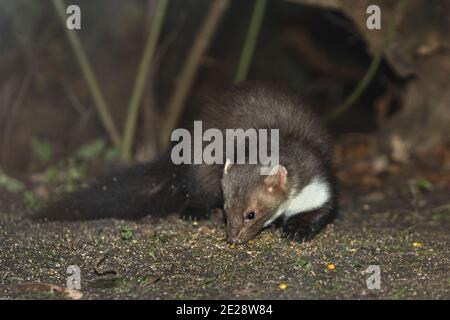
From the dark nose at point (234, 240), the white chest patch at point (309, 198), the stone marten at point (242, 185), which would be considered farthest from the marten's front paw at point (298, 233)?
the dark nose at point (234, 240)

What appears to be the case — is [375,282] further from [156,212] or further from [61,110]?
[61,110]


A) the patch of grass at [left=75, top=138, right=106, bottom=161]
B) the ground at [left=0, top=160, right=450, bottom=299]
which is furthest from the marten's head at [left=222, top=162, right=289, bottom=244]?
the patch of grass at [left=75, top=138, right=106, bottom=161]

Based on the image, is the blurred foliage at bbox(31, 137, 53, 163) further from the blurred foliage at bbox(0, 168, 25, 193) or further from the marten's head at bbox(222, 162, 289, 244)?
the marten's head at bbox(222, 162, 289, 244)

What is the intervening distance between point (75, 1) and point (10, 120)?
5.83 ft

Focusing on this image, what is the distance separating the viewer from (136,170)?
7.09 m

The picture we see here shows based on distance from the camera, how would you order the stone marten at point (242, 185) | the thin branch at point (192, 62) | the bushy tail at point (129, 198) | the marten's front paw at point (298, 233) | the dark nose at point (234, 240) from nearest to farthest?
the dark nose at point (234, 240) → the stone marten at point (242, 185) → the marten's front paw at point (298, 233) → the bushy tail at point (129, 198) → the thin branch at point (192, 62)

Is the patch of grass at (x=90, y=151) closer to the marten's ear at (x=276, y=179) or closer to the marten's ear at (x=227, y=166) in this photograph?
the marten's ear at (x=227, y=166)

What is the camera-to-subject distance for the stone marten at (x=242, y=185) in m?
5.98

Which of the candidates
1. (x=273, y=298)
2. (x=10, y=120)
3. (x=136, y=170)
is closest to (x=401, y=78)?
(x=136, y=170)

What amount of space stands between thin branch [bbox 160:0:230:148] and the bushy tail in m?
2.58

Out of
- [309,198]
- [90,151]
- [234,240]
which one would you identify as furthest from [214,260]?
[90,151]

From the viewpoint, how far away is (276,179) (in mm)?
6020

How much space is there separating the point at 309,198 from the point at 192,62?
348cm

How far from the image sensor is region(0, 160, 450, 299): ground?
16.0ft
